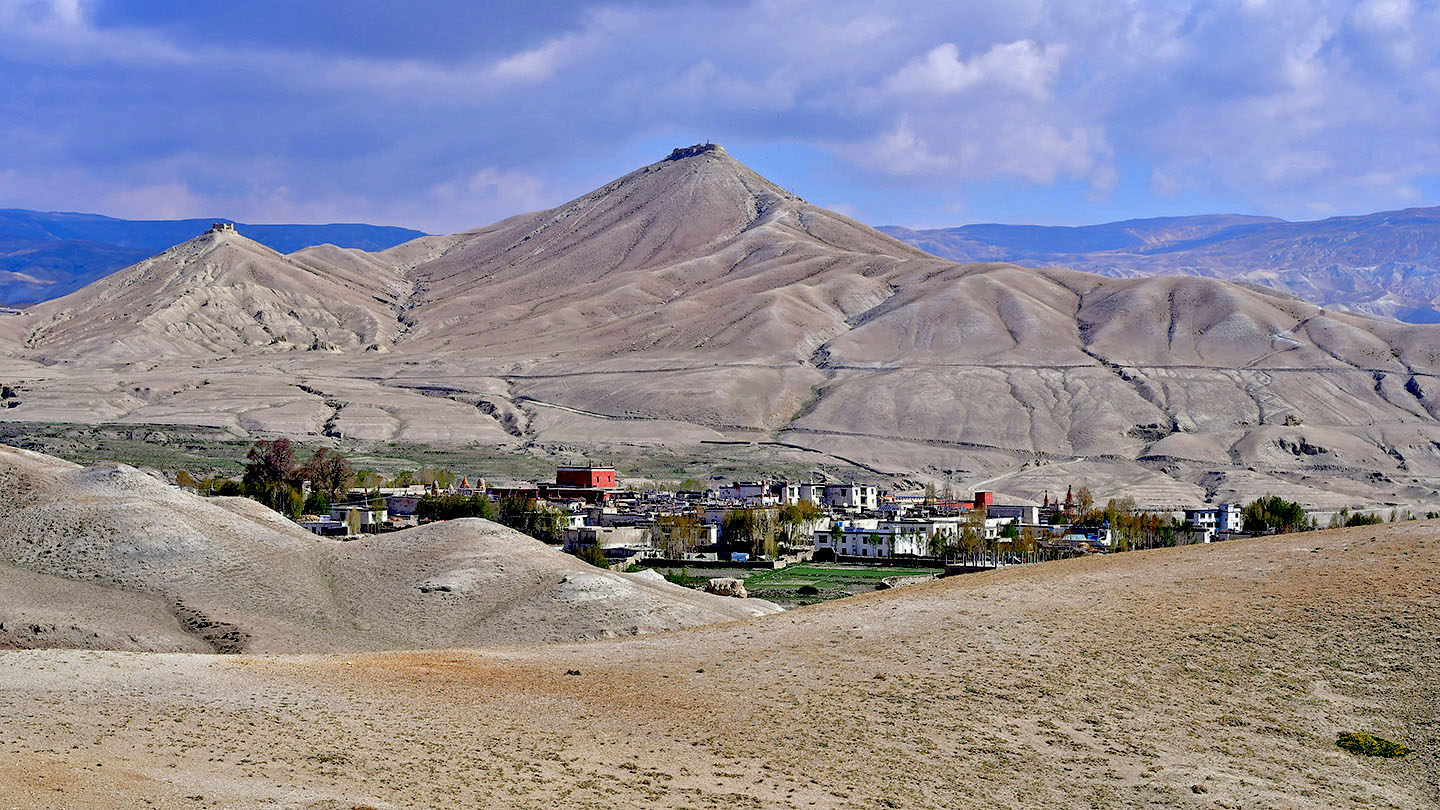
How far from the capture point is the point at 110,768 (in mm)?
20625

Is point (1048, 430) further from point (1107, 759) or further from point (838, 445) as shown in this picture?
point (1107, 759)

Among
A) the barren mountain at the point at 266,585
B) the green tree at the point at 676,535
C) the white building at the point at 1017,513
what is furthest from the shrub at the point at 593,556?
the white building at the point at 1017,513

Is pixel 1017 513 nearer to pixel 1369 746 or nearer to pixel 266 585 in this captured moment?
pixel 266 585

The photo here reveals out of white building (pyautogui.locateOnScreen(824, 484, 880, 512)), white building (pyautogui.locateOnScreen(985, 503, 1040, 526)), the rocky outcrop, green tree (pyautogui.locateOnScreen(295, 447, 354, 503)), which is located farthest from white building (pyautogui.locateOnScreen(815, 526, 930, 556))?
green tree (pyautogui.locateOnScreen(295, 447, 354, 503))

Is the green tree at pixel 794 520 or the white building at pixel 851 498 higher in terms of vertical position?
the white building at pixel 851 498

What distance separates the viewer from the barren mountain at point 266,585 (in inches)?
1764

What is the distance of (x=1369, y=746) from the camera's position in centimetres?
2548

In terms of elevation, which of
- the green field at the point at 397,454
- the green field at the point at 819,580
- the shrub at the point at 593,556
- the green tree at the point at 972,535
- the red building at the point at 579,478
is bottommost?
the green field at the point at 819,580

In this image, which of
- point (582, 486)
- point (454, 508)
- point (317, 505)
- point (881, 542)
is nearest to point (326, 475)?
point (317, 505)

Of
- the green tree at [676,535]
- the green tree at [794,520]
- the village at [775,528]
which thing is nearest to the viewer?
the village at [775,528]

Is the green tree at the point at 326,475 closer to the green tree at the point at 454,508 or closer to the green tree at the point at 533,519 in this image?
the green tree at the point at 454,508

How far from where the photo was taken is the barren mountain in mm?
44812

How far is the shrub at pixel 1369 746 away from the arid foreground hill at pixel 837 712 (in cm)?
30

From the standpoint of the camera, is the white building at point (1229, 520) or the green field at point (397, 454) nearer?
the white building at point (1229, 520)
